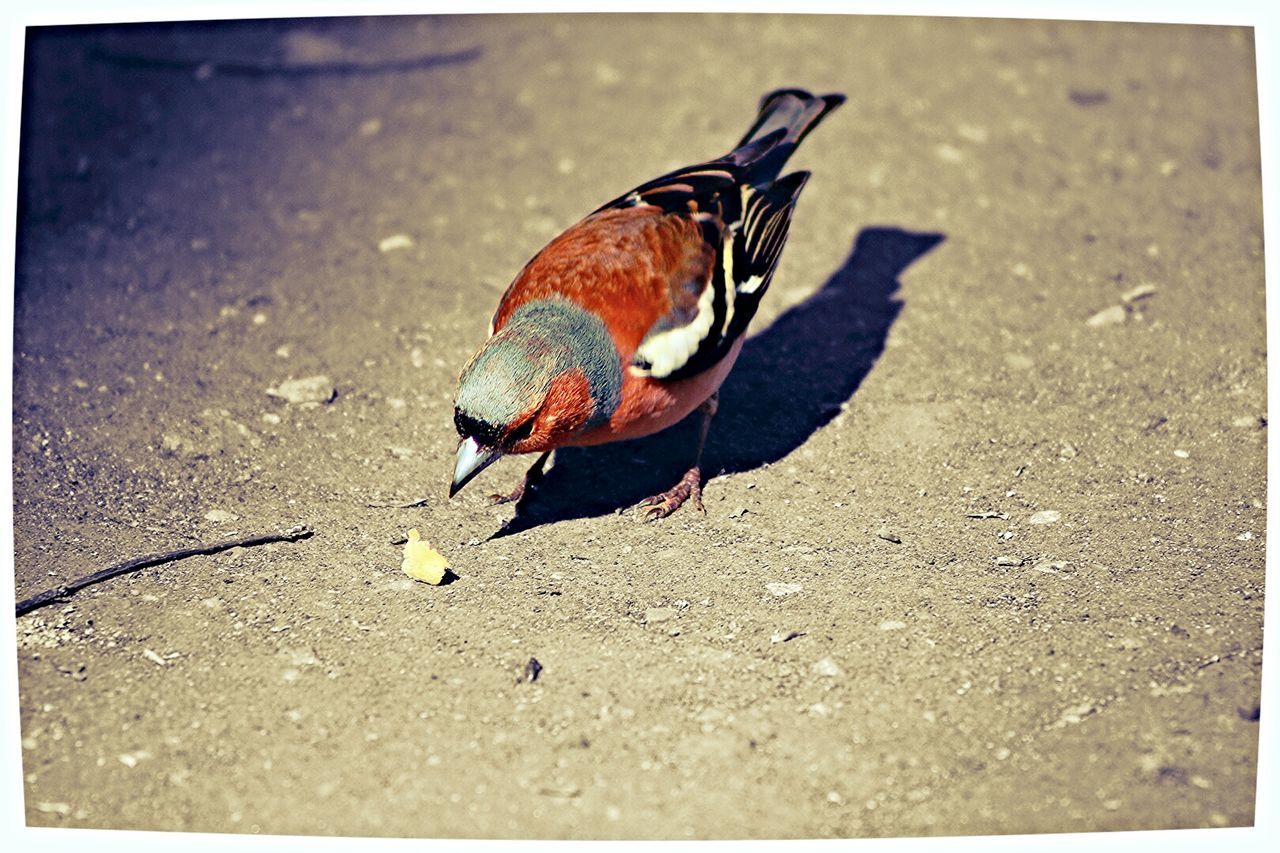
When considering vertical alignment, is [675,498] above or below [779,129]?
below

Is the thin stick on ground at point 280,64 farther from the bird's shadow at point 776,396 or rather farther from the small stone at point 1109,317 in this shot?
the small stone at point 1109,317

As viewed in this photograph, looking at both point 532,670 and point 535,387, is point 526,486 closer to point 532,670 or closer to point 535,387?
point 535,387

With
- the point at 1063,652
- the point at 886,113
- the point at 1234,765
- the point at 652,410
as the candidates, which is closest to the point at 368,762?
the point at 652,410

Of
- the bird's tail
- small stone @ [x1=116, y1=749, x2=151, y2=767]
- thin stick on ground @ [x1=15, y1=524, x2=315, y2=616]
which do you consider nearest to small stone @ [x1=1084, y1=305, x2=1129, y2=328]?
the bird's tail

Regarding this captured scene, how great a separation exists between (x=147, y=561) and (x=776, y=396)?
2.50 metres

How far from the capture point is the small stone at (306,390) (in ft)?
17.5

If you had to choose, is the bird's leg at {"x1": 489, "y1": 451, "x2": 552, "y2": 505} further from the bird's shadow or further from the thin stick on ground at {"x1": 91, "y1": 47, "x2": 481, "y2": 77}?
the thin stick on ground at {"x1": 91, "y1": 47, "x2": 481, "y2": 77}

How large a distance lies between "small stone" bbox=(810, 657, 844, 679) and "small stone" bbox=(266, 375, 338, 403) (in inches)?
94.1

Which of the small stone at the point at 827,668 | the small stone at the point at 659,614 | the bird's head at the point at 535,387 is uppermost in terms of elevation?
the bird's head at the point at 535,387

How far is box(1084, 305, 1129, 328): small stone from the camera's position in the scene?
5762 mm

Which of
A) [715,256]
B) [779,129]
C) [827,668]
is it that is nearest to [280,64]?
[779,129]

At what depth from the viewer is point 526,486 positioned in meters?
4.94

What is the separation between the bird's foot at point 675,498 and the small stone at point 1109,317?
6.47 ft

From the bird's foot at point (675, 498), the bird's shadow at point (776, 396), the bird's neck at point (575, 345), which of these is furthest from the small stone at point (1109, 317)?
the bird's neck at point (575, 345)
